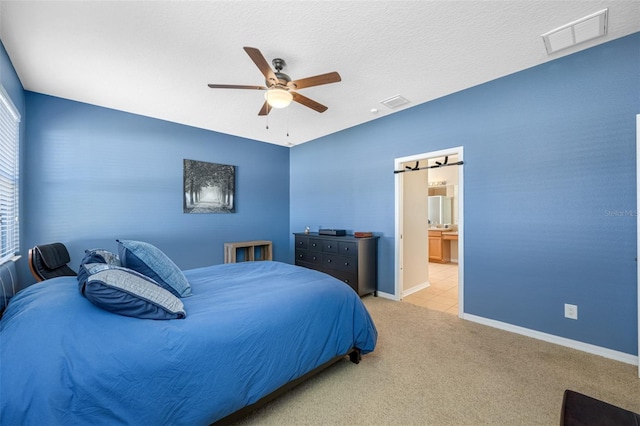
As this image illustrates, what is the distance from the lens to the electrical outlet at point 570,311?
7.87ft

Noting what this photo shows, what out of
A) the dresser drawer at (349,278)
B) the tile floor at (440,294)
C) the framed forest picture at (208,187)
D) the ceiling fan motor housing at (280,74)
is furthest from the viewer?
the framed forest picture at (208,187)

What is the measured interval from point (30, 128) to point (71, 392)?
3.73 m

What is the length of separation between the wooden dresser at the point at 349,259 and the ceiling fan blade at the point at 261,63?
238 centimetres

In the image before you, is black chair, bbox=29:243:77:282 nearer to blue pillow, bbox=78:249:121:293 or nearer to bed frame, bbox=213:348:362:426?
blue pillow, bbox=78:249:121:293

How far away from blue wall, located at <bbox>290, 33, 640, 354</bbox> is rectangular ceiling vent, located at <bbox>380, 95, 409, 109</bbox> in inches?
10.5

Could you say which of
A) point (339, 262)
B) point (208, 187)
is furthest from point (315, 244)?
point (208, 187)

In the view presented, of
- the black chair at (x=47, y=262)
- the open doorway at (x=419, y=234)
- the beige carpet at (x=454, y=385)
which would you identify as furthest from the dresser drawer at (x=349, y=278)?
the black chair at (x=47, y=262)

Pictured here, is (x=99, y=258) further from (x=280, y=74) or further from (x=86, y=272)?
(x=280, y=74)

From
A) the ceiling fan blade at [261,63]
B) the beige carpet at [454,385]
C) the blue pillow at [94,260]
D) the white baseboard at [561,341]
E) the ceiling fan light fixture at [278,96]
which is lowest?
the beige carpet at [454,385]

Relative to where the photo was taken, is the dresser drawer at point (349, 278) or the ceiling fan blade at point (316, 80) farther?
the dresser drawer at point (349, 278)

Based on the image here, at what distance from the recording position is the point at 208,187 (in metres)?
4.54

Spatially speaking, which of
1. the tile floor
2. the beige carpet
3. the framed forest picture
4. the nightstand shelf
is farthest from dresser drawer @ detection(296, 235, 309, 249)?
the beige carpet

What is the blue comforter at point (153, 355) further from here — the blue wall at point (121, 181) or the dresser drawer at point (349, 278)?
the blue wall at point (121, 181)

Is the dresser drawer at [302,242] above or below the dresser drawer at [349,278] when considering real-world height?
above
